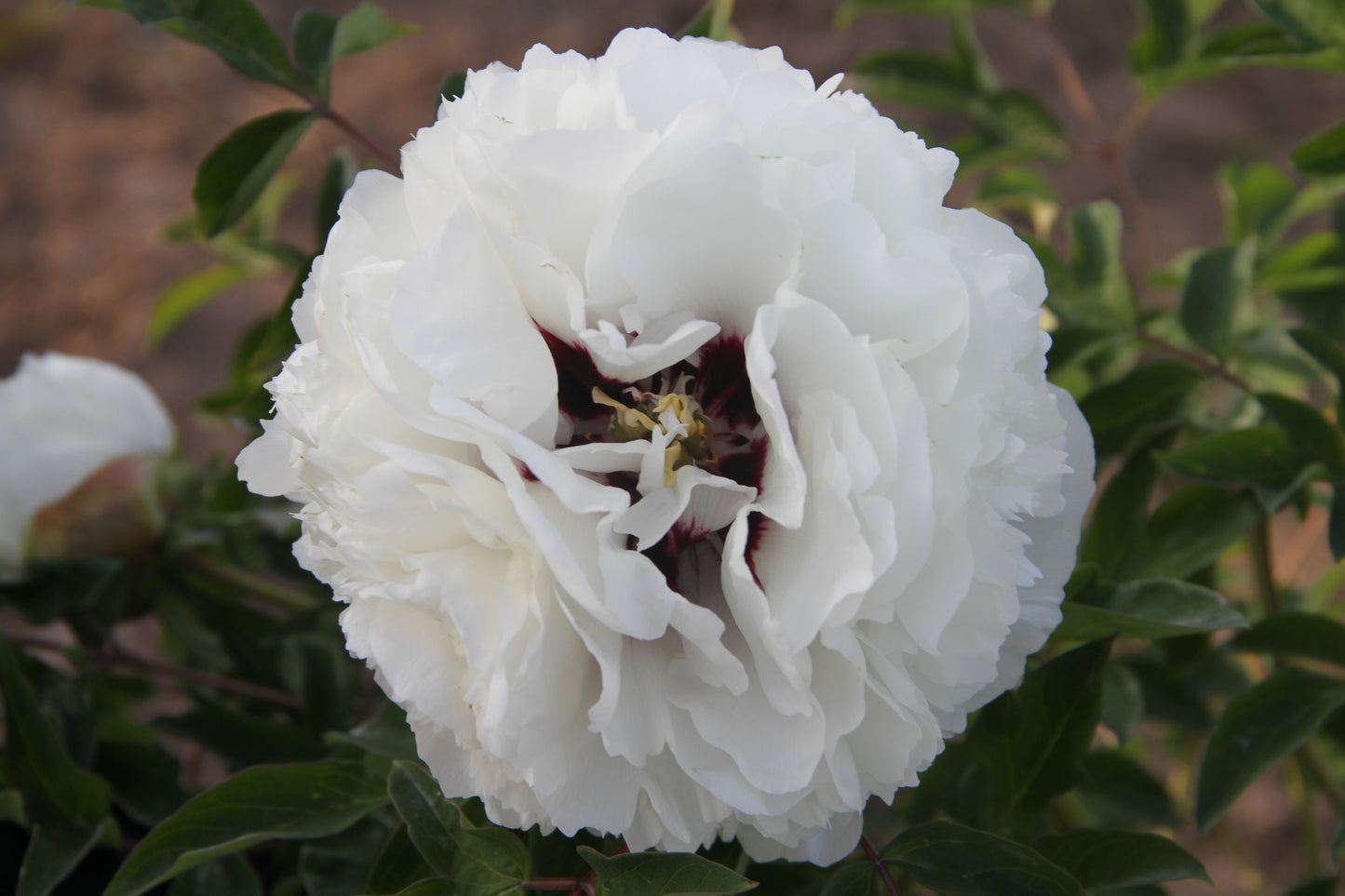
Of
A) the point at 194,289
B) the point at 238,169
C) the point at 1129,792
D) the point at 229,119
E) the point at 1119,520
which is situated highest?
the point at 238,169

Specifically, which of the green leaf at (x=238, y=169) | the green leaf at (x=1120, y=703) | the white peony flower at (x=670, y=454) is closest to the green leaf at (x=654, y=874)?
the white peony flower at (x=670, y=454)

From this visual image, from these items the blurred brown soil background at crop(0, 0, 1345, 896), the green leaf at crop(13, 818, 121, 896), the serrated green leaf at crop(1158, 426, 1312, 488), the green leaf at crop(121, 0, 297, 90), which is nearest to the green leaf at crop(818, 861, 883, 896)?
the serrated green leaf at crop(1158, 426, 1312, 488)

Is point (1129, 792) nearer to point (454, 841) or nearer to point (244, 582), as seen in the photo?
point (454, 841)

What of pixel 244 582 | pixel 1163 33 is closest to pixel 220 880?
pixel 244 582

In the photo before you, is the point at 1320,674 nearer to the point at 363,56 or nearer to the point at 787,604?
the point at 787,604

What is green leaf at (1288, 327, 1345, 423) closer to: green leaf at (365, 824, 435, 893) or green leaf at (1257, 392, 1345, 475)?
green leaf at (1257, 392, 1345, 475)

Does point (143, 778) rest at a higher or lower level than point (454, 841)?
lower

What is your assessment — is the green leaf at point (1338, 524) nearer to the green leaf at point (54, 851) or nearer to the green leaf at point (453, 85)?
the green leaf at point (453, 85)
